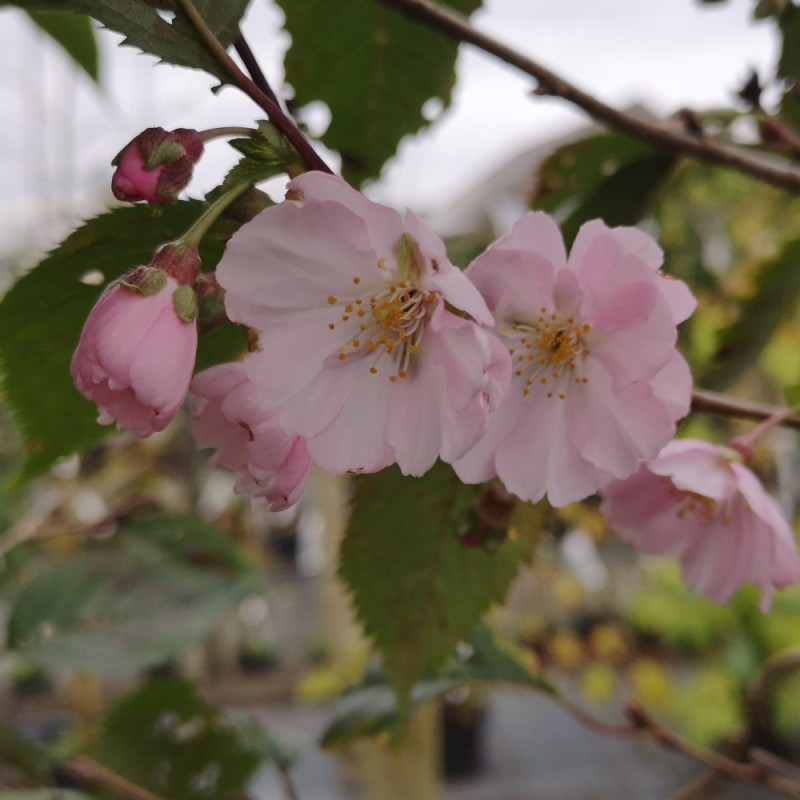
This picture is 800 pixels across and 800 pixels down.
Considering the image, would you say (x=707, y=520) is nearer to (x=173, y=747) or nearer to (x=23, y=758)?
(x=173, y=747)

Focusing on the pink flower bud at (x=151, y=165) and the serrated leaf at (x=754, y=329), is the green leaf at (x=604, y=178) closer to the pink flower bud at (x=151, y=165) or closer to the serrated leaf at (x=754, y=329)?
the serrated leaf at (x=754, y=329)

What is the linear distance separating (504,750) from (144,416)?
132 inches

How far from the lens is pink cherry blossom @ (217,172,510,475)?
26 cm

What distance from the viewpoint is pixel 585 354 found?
34 centimetres

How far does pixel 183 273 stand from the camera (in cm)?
27

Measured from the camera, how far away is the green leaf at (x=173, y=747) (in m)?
0.72

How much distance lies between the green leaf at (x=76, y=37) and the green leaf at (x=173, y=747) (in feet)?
1.63

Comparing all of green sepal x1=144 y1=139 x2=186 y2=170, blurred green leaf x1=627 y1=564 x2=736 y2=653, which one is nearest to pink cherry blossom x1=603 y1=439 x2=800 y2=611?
green sepal x1=144 y1=139 x2=186 y2=170

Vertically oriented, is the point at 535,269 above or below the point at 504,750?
above

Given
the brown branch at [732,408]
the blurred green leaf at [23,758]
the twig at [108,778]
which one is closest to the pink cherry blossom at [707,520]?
the brown branch at [732,408]

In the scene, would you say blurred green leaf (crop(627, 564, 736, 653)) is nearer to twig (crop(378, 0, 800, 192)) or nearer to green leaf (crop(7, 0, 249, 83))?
twig (crop(378, 0, 800, 192))

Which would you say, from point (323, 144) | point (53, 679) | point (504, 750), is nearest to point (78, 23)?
point (323, 144)

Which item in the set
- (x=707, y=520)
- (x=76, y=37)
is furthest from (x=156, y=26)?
(x=76, y=37)

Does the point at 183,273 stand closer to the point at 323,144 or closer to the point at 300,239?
the point at 300,239
